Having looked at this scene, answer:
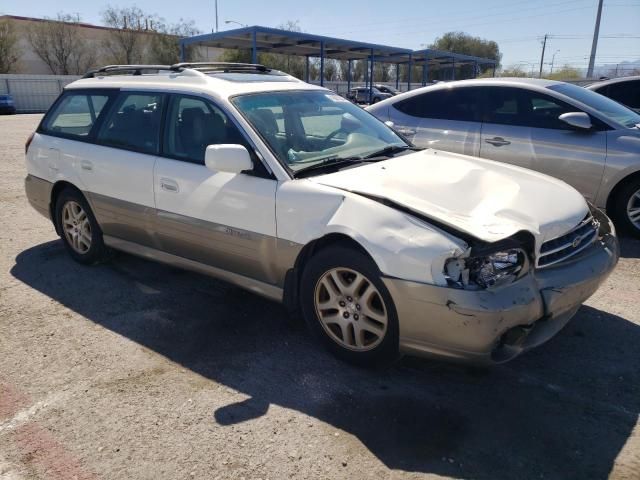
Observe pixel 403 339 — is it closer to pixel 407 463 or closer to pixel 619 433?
pixel 407 463

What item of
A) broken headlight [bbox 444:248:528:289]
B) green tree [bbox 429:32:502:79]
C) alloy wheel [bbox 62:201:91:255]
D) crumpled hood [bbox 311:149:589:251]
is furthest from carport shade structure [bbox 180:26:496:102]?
green tree [bbox 429:32:502:79]

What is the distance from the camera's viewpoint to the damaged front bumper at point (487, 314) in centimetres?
259

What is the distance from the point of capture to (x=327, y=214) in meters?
3.06

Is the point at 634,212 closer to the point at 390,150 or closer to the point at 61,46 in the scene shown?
the point at 390,150

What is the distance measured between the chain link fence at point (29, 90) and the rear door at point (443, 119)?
34433 millimetres

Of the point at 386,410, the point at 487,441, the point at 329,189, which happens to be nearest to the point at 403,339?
the point at 386,410

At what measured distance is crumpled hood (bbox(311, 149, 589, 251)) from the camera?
2791mm

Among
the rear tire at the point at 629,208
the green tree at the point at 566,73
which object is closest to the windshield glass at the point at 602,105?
the rear tire at the point at 629,208

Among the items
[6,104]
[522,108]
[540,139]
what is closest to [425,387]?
[540,139]

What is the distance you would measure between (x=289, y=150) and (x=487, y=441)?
6.99 feet

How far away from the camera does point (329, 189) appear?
311 cm

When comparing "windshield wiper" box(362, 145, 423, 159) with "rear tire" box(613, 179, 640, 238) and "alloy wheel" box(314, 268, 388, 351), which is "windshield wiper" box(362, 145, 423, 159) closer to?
"alloy wheel" box(314, 268, 388, 351)

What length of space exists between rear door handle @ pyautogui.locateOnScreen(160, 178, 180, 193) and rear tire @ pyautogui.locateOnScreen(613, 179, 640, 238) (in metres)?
4.47

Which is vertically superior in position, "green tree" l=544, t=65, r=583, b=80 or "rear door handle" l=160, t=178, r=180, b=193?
"green tree" l=544, t=65, r=583, b=80
